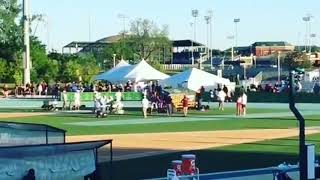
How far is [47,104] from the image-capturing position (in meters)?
47.7

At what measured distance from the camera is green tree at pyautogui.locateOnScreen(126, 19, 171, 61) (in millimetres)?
144500

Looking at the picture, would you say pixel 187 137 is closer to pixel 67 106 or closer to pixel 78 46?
pixel 67 106

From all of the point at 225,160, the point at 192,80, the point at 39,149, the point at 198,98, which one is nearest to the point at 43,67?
the point at 198,98

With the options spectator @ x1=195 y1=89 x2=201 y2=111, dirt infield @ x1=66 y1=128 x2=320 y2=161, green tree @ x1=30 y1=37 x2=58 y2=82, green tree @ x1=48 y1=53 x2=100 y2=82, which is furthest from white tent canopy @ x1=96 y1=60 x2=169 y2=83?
green tree @ x1=30 y1=37 x2=58 y2=82

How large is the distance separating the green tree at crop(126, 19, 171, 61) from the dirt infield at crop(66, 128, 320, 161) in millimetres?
114150

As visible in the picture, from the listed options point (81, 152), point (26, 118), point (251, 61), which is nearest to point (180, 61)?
point (251, 61)

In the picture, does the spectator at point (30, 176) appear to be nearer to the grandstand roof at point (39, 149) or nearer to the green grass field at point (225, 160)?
the grandstand roof at point (39, 149)

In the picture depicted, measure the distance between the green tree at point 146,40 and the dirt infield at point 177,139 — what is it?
375ft

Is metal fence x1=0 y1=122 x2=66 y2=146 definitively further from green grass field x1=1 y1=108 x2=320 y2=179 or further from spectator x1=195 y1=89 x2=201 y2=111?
spectator x1=195 y1=89 x2=201 y2=111

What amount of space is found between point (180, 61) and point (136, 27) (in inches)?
1615

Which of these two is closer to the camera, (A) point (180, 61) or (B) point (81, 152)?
(B) point (81, 152)

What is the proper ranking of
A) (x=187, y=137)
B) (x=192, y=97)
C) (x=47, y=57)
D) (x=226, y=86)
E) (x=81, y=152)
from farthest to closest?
1. (x=47, y=57)
2. (x=226, y=86)
3. (x=192, y=97)
4. (x=187, y=137)
5. (x=81, y=152)

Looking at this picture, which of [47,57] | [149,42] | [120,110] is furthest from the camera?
[149,42]

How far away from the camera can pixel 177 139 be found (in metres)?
26.3
